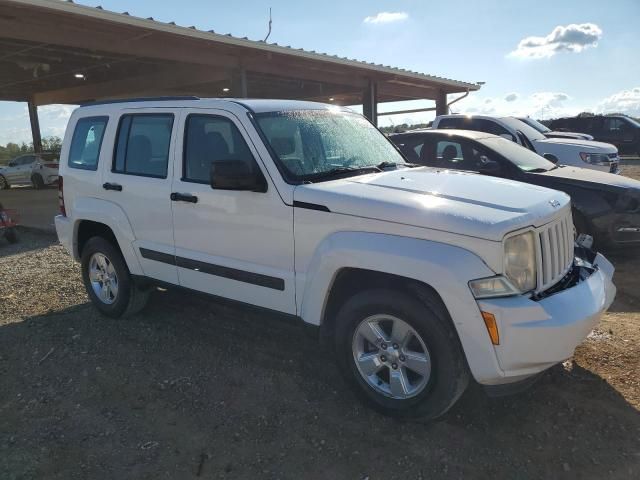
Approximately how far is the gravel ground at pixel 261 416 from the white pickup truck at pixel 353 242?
0.33 meters

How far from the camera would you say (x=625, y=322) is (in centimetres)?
458

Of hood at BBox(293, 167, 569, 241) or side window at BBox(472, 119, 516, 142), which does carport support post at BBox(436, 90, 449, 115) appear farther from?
hood at BBox(293, 167, 569, 241)

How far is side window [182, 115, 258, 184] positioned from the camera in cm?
389

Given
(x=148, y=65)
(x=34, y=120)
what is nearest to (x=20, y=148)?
(x=34, y=120)

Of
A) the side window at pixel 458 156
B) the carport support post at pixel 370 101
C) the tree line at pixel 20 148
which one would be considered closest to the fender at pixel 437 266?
the side window at pixel 458 156

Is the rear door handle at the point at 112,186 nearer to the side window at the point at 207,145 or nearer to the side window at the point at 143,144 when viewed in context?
the side window at the point at 143,144

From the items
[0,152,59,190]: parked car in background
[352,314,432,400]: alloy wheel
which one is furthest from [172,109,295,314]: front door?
[0,152,59,190]: parked car in background

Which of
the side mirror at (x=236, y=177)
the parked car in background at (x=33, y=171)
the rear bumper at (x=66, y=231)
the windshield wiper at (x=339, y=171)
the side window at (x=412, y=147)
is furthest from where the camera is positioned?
the parked car in background at (x=33, y=171)

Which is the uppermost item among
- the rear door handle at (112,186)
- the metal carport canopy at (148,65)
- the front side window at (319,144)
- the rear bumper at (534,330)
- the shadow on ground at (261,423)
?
the metal carport canopy at (148,65)

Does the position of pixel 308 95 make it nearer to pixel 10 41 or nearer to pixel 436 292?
pixel 10 41

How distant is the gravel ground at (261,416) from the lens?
2881 mm

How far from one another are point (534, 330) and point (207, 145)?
2715 millimetres

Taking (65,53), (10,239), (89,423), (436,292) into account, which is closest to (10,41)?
(65,53)

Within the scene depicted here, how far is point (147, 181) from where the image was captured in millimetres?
4434
